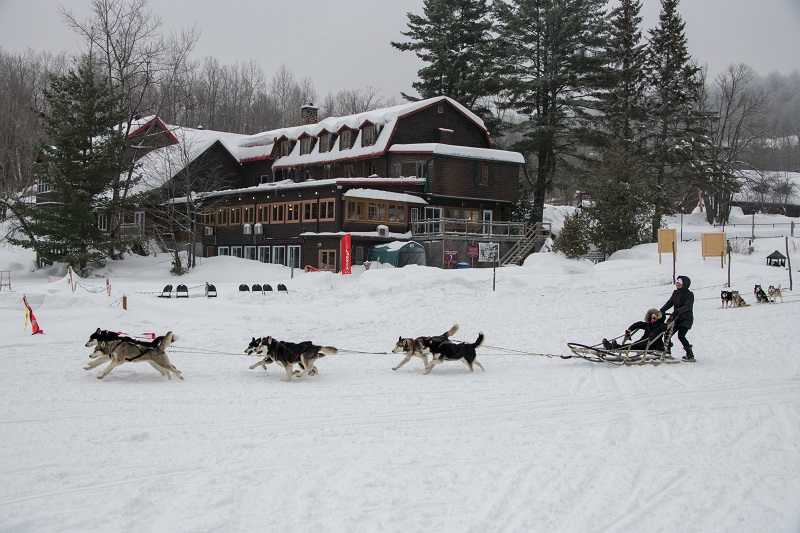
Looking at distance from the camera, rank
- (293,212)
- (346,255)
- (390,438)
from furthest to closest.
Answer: (293,212), (346,255), (390,438)

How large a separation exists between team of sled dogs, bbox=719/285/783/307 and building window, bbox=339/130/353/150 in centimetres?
2600

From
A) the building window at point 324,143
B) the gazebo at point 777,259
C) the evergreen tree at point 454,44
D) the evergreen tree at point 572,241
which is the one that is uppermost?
the evergreen tree at point 454,44

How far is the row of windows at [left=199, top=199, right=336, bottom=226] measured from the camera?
35125mm

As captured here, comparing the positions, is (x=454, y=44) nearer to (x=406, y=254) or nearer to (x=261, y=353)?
(x=406, y=254)

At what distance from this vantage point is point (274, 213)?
3800cm

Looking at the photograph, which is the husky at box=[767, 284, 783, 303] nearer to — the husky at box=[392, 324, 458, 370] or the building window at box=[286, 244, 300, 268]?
the husky at box=[392, 324, 458, 370]

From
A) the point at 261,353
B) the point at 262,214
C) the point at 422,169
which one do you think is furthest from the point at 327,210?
the point at 261,353

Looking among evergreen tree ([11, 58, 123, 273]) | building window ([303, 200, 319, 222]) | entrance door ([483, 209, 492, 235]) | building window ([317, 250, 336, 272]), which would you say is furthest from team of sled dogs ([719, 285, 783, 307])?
evergreen tree ([11, 58, 123, 273])

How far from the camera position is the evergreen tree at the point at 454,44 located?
46.5 meters

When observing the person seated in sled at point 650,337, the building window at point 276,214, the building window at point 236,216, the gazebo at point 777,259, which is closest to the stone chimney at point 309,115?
the building window at point 236,216

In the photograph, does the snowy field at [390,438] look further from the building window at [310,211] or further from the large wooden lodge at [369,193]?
the building window at [310,211]

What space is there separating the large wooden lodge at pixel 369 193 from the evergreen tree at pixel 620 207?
3.53m

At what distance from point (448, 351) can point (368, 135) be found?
101 ft

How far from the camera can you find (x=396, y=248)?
3322cm
